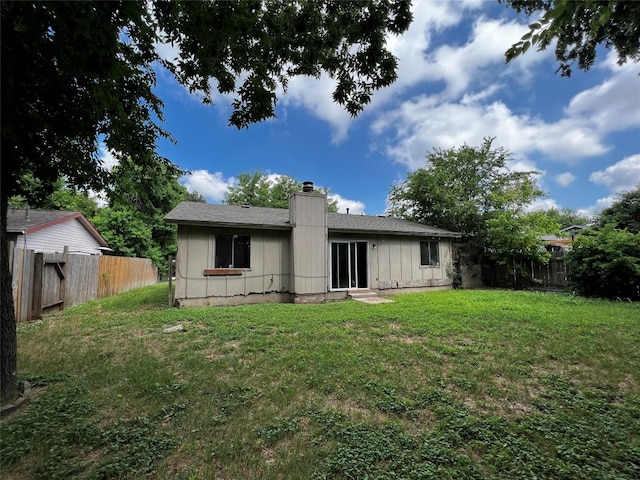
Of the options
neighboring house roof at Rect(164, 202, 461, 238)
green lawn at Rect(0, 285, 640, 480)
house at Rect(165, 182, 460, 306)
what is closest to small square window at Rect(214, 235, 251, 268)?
house at Rect(165, 182, 460, 306)

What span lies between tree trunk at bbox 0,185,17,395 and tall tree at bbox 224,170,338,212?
2622 cm

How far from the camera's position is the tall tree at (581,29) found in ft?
3.83

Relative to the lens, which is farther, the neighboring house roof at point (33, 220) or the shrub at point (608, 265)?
the neighboring house roof at point (33, 220)

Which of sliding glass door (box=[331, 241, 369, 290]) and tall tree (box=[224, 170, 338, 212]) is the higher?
tall tree (box=[224, 170, 338, 212])

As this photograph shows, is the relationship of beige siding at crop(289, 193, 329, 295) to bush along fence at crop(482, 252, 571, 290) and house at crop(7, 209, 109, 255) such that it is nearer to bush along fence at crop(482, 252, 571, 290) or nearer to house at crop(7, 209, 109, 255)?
bush along fence at crop(482, 252, 571, 290)

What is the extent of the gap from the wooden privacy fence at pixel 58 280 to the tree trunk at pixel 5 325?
9.49 feet

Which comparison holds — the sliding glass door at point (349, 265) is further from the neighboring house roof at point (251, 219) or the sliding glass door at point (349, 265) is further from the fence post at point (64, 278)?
the fence post at point (64, 278)

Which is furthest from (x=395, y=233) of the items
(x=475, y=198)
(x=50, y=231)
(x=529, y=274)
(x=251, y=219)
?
(x=50, y=231)

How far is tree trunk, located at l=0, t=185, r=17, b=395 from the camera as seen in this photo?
3.08 m

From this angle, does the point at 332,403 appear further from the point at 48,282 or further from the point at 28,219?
the point at 28,219

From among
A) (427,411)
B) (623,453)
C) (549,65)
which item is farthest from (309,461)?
(549,65)

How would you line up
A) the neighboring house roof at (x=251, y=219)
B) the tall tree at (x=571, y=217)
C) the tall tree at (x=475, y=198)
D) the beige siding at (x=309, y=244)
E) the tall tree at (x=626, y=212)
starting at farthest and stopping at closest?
the tall tree at (x=571, y=217), the tall tree at (x=626, y=212), the tall tree at (x=475, y=198), the beige siding at (x=309, y=244), the neighboring house roof at (x=251, y=219)

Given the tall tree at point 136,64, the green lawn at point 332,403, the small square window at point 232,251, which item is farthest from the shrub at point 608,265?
the small square window at point 232,251

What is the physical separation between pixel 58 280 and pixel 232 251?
4.75 m
